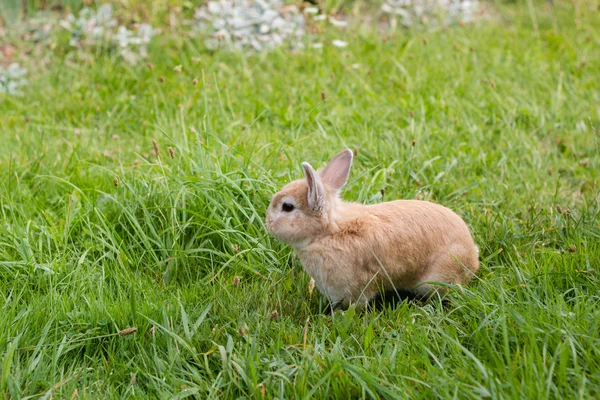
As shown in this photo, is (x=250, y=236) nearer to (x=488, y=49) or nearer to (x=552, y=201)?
(x=552, y=201)

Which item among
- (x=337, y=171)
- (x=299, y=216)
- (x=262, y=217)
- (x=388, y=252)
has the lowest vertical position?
(x=262, y=217)

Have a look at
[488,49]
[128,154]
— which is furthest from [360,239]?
[488,49]

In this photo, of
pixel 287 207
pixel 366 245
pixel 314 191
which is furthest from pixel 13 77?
pixel 366 245

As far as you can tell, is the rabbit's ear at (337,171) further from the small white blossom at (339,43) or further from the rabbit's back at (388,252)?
the small white blossom at (339,43)

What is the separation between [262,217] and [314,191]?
741 mm

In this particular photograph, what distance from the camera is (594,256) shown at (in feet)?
11.4

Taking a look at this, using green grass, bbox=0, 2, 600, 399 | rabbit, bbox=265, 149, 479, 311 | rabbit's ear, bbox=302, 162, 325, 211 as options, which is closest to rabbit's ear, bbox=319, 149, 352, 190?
rabbit, bbox=265, 149, 479, 311

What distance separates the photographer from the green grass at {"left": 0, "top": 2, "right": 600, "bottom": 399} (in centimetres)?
294

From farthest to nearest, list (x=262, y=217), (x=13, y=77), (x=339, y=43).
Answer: (x=339, y=43) → (x=13, y=77) → (x=262, y=217)

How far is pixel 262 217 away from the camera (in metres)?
4.15

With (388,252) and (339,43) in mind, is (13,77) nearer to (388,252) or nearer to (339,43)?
(339,43)

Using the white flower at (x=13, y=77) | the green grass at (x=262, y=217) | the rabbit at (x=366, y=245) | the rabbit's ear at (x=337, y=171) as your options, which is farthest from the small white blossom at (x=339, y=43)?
the rabbit at (x=366, y=245)

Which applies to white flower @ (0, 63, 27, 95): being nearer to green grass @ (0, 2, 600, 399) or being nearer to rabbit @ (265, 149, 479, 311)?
green grass @ (0, 2, 600, 399)

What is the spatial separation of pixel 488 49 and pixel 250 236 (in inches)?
159
